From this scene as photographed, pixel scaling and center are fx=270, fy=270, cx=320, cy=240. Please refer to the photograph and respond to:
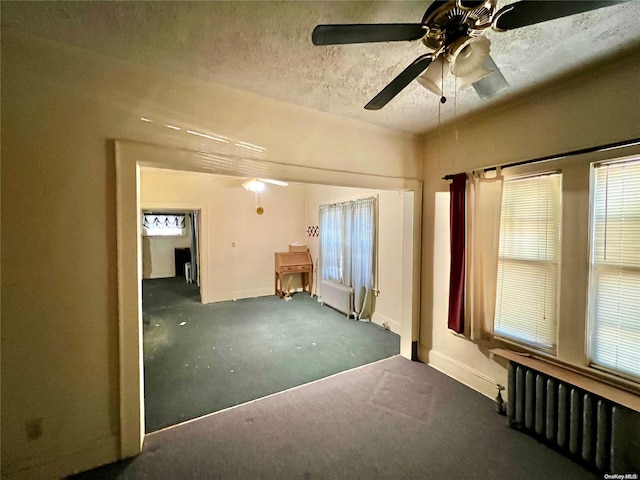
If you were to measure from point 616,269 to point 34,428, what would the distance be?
3744mm

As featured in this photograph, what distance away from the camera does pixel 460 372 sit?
8.78 feet

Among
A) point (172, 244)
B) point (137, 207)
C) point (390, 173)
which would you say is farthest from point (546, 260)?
point (172, 244)

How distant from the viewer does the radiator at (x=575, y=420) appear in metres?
1.58

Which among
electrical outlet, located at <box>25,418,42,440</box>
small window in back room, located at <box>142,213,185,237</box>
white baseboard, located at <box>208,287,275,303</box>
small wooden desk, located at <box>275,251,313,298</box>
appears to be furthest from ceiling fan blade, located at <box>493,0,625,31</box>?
small window in back room, located at <box>142,213,185,237</box>

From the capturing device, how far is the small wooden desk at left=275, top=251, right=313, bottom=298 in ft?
20.2

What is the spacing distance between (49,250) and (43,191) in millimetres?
346

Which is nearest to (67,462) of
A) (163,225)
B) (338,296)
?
(338,296)

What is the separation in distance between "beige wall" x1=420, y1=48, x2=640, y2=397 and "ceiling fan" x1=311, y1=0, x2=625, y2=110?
105 cm

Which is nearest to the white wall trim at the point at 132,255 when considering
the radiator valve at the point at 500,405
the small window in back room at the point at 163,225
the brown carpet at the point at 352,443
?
the brown carpet at the point at 352,443

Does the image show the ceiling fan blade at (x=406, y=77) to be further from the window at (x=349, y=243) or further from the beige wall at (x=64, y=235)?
the window at (x=349, y=243)

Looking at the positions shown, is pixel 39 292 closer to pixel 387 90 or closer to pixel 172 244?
pixel 387 90

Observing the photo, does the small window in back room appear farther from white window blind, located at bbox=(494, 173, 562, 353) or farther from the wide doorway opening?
white window blind, located at bbox=(494, 173, 562, 353)

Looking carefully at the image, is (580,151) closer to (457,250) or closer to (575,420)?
(457,250)

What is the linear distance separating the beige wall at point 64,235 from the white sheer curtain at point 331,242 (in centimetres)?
363
